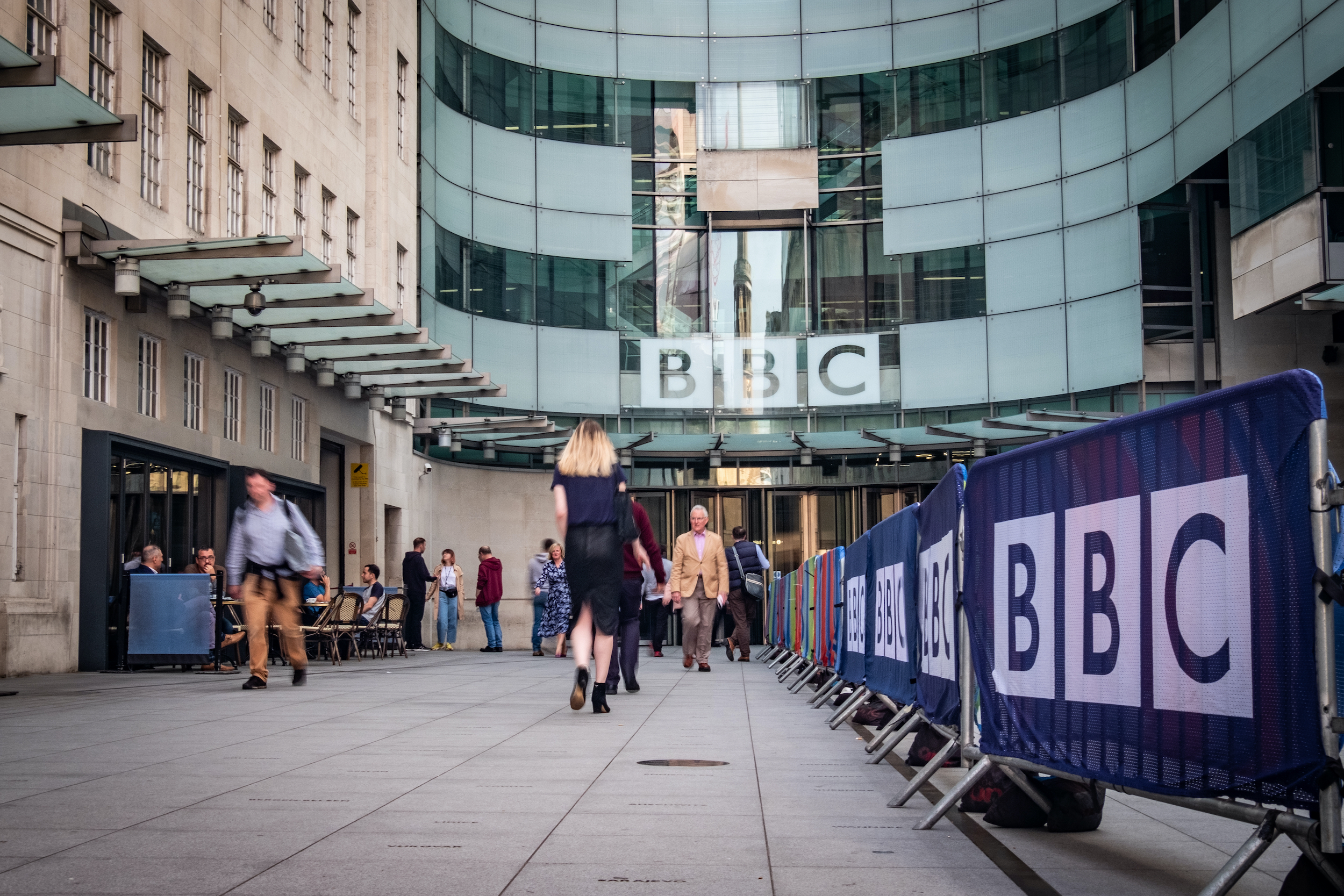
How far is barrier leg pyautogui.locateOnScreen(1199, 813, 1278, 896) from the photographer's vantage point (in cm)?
335

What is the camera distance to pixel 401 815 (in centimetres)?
533

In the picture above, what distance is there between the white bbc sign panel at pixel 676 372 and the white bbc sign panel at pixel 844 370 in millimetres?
2346

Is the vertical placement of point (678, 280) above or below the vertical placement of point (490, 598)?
above

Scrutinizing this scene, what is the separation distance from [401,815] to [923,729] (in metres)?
2.73

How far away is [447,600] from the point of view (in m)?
27.6

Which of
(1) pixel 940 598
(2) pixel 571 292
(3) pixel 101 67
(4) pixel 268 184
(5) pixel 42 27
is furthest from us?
(2) pixel 571 292

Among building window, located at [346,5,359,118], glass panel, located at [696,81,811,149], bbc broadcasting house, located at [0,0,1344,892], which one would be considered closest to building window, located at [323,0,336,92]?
bbc broadcasting house, located at [0,0,1344,892]

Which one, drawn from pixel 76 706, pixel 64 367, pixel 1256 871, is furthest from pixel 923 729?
pixel 64 367

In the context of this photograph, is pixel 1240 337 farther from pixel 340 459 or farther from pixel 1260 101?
pixel 340 459

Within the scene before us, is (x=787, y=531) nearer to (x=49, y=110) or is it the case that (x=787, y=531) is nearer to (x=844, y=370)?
(x=844, y=370)

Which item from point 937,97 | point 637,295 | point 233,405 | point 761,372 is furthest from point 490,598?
point 937,97

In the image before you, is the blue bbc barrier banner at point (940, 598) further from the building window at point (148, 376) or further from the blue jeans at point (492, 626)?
the blue jeans at point (492, 626)

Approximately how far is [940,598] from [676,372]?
88.5 ft

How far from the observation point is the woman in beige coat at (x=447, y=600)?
2719 cm
